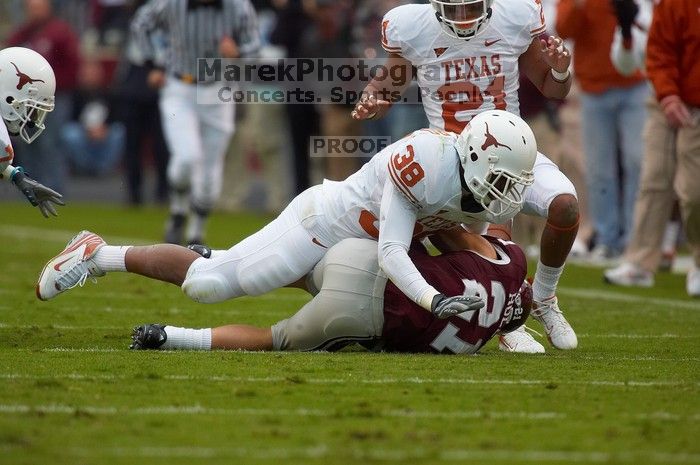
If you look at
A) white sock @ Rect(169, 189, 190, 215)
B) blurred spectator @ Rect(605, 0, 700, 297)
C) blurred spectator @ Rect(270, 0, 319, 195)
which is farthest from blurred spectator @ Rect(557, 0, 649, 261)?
blurred spectator @ Rect(270, 0, 319, 195)

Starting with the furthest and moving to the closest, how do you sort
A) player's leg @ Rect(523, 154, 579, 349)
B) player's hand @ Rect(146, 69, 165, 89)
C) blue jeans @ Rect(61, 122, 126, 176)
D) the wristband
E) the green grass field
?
blue jeans @ Rect(61, 122, 126, 176), player's hand @ Rect(146, 69, 165, 89), the wristband, player's leg @ Rect(523, 154, 579, 349), the green grass field

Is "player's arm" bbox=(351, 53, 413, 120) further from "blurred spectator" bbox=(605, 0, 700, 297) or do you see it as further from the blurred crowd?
the blurred crowd

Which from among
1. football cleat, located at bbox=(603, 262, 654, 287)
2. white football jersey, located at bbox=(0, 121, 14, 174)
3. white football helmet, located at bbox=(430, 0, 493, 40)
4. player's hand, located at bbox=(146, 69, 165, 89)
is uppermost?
white football helmet, located at bbox=(430, 0, 493, 40)

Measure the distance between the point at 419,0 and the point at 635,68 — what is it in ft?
7.61

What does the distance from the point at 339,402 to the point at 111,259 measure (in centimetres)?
182

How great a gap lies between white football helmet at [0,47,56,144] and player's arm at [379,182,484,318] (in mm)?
1643

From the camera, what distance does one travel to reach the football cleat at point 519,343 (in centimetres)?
586

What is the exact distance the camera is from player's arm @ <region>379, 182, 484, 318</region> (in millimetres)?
5129

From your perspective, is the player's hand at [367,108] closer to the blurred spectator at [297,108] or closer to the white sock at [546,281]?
the white sock at [546,281]

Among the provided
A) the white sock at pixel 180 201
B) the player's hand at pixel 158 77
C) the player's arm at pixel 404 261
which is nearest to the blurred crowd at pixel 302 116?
the white sock at pixel 180 201

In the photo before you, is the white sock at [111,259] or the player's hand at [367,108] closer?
the white sock at [111,259]

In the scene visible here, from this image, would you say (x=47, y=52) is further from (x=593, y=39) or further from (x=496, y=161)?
(x=496, y=161)

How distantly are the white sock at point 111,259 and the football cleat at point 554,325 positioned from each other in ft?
5.84

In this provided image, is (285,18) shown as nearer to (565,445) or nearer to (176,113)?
(176,113)
